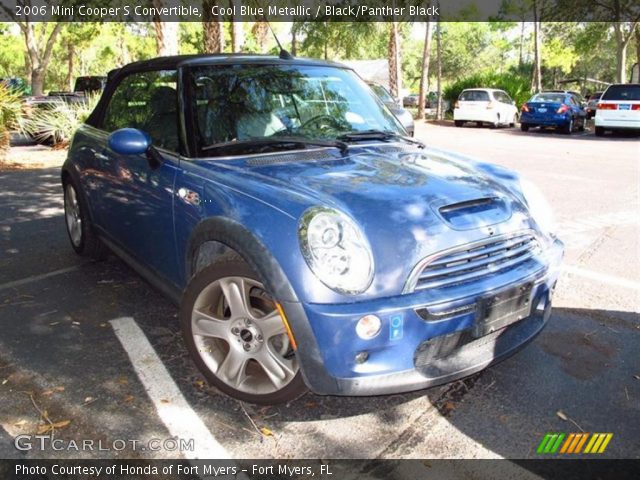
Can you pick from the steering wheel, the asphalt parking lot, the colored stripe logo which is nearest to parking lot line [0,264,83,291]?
the asphalt parking lot

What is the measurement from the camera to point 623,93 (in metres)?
18.2

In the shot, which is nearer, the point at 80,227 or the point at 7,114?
the point at 80,227

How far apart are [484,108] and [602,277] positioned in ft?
62.9

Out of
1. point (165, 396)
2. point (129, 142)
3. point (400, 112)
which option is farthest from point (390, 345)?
point (400, 112)

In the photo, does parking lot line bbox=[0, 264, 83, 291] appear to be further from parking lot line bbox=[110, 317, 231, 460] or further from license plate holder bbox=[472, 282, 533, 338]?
license plate holder bbox=[472, 282, 533, 338]

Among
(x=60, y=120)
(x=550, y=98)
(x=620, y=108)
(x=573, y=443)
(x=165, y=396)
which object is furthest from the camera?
(x=550, y=98)

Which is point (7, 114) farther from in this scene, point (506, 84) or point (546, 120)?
point (506, 84)

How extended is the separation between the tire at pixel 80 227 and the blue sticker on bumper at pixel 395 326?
128 inches

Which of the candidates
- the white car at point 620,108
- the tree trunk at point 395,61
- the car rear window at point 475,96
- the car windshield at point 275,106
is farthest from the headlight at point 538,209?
the tree trunk at point 395,61

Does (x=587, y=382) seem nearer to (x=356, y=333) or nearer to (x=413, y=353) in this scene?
(x=413, y=353)

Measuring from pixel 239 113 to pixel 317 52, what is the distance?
49508mm

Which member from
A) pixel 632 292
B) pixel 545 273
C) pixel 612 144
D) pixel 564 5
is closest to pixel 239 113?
pixel 545 273

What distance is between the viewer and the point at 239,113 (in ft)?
→ 11.1

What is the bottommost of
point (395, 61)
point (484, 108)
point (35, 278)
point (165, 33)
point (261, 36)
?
point (35, 278)
